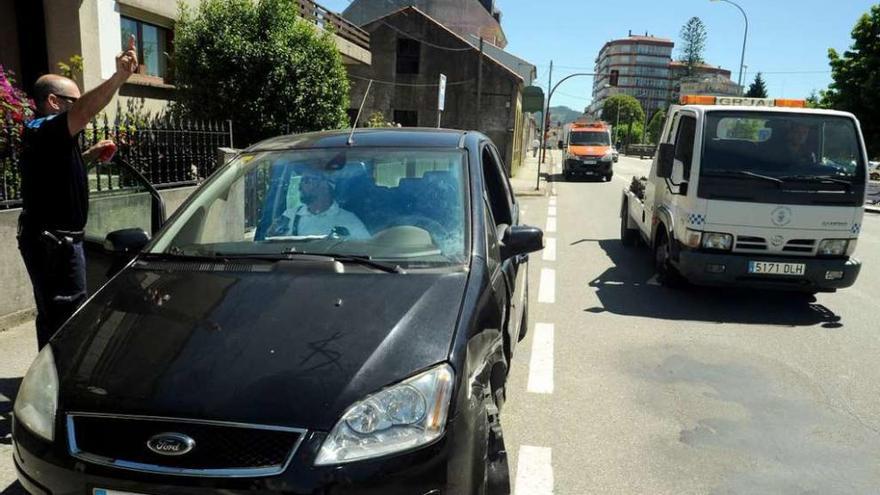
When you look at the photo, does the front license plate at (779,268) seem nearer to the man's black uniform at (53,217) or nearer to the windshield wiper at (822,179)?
the windshield wiper at (822,179)

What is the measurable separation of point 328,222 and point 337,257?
0.36 meters

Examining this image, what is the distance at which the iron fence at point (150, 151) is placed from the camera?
5215 mm

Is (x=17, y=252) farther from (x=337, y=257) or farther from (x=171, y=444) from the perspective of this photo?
(x=171, y=444)

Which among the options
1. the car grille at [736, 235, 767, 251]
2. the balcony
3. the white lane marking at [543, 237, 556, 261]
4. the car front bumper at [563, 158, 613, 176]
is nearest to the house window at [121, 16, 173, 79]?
the balcony

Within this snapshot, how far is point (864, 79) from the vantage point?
23750 millimetres

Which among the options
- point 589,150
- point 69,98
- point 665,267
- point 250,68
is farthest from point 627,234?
point 589,150

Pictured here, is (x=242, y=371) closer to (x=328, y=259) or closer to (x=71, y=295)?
(x=328, y=259)

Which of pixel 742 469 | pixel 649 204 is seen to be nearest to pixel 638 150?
pixel 649 204

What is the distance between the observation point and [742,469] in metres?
3.40

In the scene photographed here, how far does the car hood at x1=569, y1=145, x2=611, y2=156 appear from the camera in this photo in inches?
1063

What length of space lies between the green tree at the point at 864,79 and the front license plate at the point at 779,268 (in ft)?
71.5

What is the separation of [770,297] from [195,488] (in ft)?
23.3

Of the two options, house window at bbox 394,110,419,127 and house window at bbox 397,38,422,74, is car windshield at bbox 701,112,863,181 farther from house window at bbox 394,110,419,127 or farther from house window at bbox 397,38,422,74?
house window at bbox 397,38,422,74

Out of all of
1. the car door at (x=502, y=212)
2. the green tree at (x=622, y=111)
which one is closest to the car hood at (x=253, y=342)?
the car door at (x=502, y=212)
